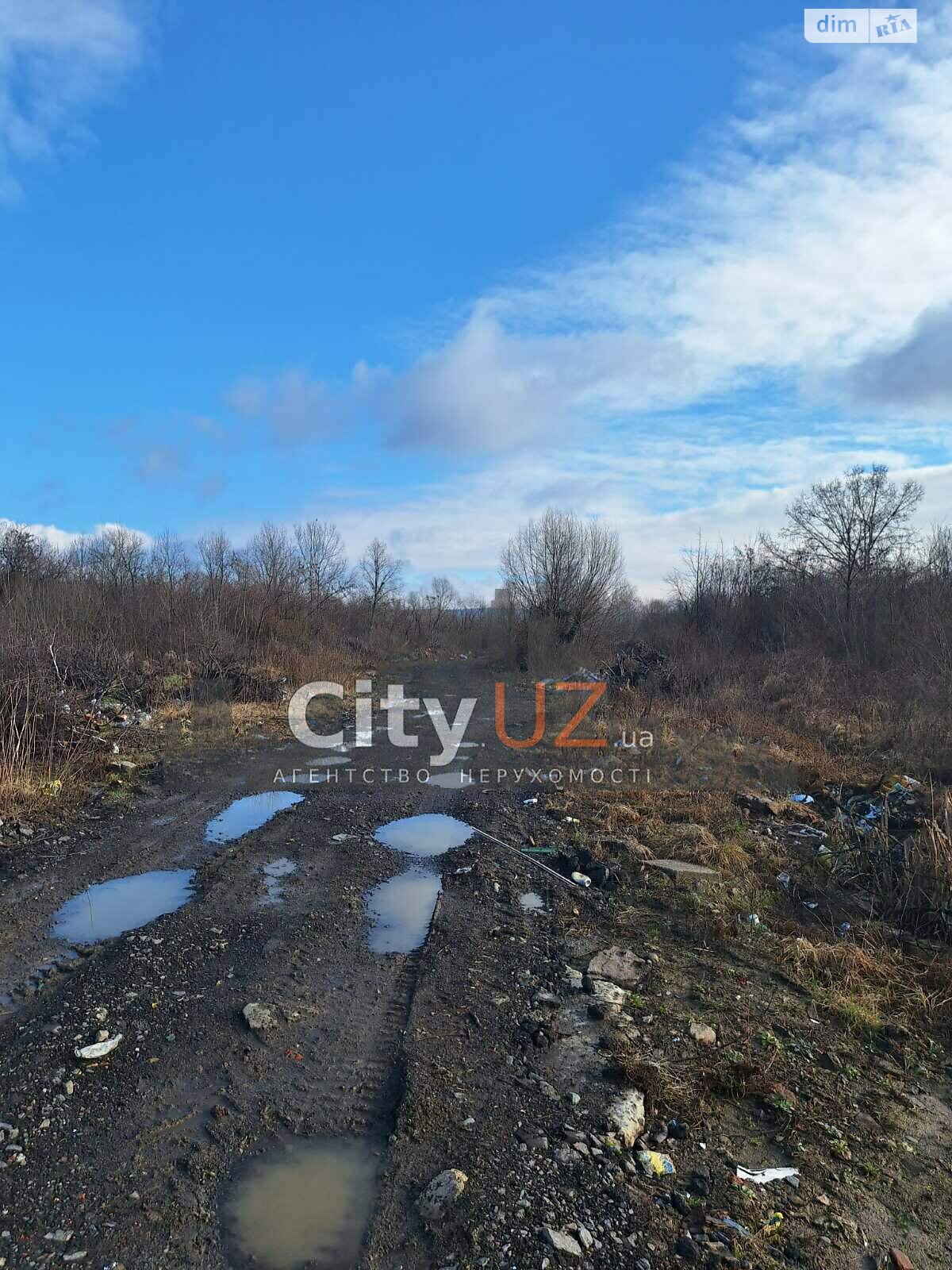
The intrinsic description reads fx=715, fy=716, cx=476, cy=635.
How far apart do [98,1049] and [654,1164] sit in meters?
2.37

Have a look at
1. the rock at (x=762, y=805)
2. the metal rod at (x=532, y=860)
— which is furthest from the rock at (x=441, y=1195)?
the rock at (x=762, y=805)

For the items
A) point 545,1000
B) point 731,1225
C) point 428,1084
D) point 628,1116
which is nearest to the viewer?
point 731,1225

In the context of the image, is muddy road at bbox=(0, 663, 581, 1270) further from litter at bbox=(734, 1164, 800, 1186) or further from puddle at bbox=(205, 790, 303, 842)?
litter at bbox=(734, 1164, 800, 1186)

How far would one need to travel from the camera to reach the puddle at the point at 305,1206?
7.22 ft

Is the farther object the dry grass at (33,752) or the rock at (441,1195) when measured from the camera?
the dry grass at (33,752)

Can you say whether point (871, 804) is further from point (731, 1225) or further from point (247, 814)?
point (247, 814)

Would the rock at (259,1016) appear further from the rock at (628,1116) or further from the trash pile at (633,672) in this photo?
the trash pile at (633,672)

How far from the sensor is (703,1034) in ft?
11.4

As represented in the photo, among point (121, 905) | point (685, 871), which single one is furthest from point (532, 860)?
point (121, 905)

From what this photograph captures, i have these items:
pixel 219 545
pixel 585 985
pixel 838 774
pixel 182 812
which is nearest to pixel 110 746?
pixel 182 812

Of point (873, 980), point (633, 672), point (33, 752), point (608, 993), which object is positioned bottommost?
point (873, 980)

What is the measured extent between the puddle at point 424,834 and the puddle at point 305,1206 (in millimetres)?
3647

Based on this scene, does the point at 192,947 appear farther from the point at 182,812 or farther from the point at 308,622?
the point at 308,622

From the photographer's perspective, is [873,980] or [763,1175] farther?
[873,980]
